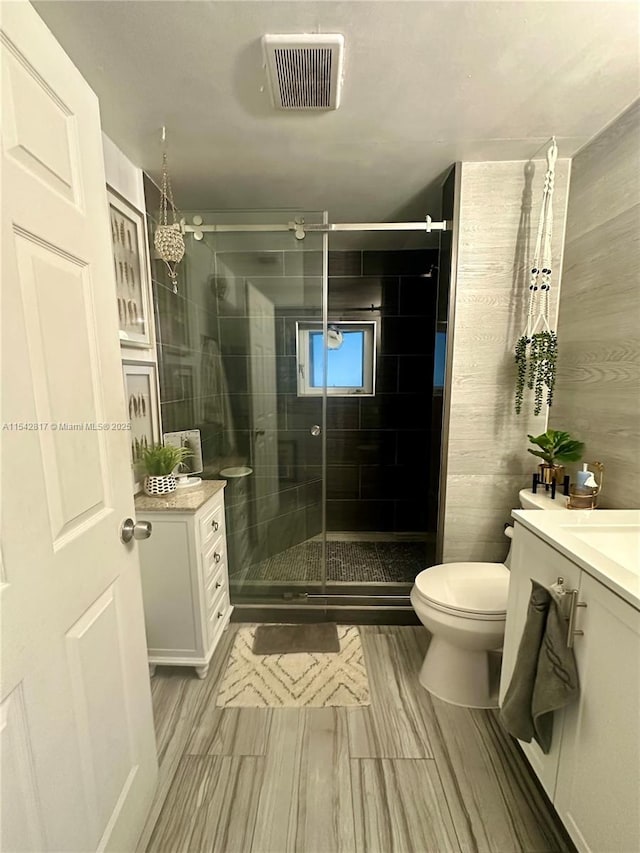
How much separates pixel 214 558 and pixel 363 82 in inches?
78.9

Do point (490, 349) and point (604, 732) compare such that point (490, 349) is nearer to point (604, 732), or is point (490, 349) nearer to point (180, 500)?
point (604, 732)

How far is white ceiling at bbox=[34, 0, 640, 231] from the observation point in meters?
0.97

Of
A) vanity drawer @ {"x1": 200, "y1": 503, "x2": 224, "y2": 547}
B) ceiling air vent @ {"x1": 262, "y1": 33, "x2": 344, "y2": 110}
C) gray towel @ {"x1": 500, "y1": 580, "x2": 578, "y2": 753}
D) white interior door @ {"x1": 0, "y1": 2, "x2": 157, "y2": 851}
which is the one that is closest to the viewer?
white interior door @ {"x1": 0, "y1": 2, "x2": 157, "y2": 851}

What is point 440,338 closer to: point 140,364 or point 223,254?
point 223,254

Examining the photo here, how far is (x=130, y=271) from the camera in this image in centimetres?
163

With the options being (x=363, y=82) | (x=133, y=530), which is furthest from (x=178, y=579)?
(x=363, y=82)

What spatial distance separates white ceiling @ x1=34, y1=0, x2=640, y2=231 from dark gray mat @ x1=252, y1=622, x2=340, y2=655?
2.33 m

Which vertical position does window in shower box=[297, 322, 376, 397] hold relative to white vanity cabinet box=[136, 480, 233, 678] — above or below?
above

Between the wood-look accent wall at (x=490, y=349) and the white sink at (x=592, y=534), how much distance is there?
649mm

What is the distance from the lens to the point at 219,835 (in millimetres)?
1056

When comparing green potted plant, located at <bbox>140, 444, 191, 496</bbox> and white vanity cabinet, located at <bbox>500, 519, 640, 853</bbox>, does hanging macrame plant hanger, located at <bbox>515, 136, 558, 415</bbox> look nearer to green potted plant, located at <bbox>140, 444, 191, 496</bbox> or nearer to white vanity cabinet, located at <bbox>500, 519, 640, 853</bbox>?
white vanity cabinet, located at <bbox>500, 519, 640, 853</bbox>

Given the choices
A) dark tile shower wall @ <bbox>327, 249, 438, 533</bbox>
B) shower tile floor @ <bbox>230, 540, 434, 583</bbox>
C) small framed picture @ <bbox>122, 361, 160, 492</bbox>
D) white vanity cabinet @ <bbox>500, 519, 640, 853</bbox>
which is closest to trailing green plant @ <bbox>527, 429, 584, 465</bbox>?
white vanity cabinet @ <bbox>500, 519, 640, 853</bbox>

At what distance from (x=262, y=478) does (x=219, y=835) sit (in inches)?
61.2

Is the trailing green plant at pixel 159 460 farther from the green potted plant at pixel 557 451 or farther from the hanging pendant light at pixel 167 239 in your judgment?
the green potted plant at pixel 557 451
